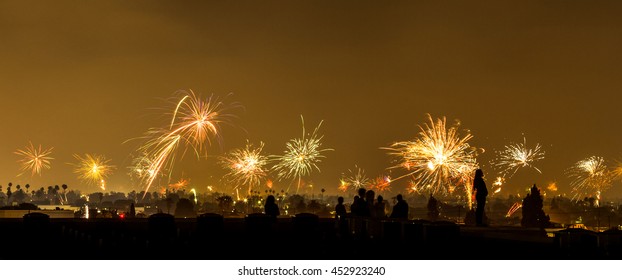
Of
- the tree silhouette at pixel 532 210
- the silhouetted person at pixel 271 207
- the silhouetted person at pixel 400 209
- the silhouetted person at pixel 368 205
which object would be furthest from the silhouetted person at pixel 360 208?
the tree silhouette at pixel 532 210

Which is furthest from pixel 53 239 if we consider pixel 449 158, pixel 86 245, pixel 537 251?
pixel 449 158

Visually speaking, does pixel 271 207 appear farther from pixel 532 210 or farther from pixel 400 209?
pixel 532 210

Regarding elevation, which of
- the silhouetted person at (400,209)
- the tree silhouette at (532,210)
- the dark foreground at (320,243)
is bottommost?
the dark foreground at (320,243)

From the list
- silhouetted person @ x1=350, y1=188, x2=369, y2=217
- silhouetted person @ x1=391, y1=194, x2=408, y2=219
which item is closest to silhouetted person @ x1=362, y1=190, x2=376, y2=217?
silhouetted person @ x1=350, y1=188, x2=369, y2=217

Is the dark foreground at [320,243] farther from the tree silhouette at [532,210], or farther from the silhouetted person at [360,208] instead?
the tree silhouette at [532,210]

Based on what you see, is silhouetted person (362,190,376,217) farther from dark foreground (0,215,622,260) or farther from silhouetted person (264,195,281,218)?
silhouetted person (264,195,281,218)
